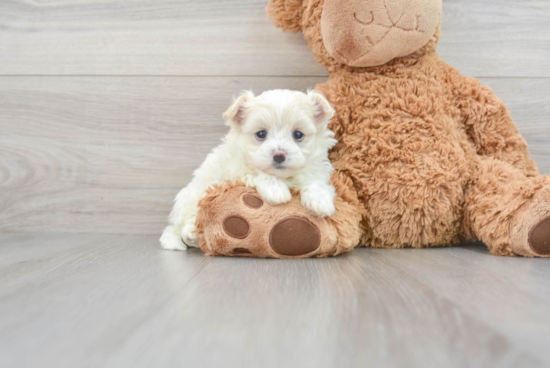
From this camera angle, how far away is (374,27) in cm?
98

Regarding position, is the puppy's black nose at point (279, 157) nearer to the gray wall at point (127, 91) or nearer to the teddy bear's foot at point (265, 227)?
the teddy bear's foot at point (265, 227)

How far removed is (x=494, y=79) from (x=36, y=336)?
4.42ft

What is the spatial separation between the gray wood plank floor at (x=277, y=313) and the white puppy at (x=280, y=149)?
0.17 meters

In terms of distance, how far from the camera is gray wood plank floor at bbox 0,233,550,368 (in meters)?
0.45

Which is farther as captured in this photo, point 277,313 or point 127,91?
point 127,91

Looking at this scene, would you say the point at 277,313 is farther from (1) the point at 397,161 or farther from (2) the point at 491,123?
(2) the point at 491,123

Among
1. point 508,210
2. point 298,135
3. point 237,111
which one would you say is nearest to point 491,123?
point 508,210

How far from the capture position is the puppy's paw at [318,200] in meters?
0.92

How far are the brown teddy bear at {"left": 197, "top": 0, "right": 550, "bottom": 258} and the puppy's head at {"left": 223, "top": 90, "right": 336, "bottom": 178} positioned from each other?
0.09 meters

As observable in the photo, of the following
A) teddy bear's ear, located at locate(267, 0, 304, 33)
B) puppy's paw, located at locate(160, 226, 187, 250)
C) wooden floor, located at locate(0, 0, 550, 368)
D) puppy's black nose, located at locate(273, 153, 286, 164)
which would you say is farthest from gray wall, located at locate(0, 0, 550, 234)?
puppy's black nose, located at locate(273, 153, 286, 164)

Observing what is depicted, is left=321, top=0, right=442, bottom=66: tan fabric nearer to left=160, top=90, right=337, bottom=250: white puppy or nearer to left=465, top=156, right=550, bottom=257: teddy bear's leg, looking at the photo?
left=160, top=90, right=337, bottom=250: white puppy

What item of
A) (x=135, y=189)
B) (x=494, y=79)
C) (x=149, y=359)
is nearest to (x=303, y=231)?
(x=149, y=359)

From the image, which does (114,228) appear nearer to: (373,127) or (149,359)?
(373,127)

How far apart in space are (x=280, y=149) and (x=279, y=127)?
6cm
